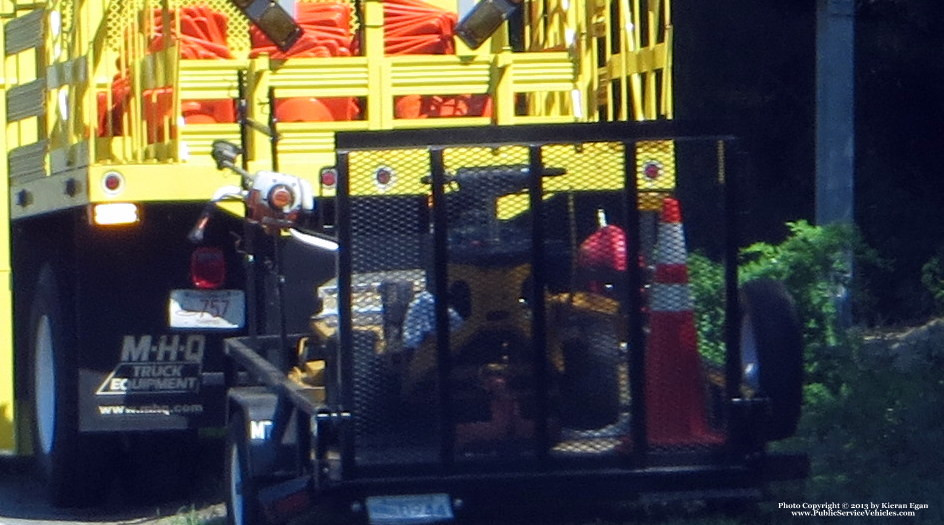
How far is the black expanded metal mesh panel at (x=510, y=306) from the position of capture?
5.66m

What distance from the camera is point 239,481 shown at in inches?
257

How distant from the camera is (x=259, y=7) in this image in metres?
7.67

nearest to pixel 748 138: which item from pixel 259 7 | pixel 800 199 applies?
pixel 800 199

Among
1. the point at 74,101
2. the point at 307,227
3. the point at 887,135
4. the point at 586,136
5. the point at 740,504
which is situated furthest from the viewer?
the point at 887,135

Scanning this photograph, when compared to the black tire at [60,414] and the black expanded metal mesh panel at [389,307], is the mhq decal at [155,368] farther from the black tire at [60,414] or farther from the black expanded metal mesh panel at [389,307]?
the black expanded metal mesh panel at [389,307]

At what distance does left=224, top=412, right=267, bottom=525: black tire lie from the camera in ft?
20.7

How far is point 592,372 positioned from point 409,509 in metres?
0.73

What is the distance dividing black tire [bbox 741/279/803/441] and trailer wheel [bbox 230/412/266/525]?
178cm

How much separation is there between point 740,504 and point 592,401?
906mm

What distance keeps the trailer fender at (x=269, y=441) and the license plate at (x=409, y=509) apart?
65 cm

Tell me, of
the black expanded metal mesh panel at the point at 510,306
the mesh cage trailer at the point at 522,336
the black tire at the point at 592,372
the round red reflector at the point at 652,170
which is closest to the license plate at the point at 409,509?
the mesh cage trailer at the point at 522,336

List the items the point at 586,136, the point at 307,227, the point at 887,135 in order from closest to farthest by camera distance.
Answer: the point at 586,136, the point at 307,227, the point at 887,135

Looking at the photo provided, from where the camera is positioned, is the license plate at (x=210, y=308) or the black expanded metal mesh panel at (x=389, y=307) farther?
the license plate at (x=210, y=308)

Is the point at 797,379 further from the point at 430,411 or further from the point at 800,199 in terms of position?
the point at 800,199
